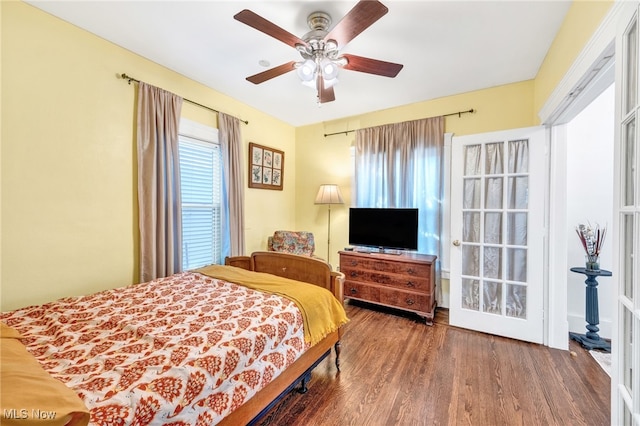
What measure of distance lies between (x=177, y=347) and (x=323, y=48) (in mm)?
2074

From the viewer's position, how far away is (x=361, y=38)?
2148 millimetres

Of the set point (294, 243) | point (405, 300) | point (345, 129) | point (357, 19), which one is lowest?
point (405, 300)

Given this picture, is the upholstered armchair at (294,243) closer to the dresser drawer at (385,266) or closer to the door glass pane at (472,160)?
the dresser drawer at (385,266)

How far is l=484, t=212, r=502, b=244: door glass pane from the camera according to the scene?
274 centimetres

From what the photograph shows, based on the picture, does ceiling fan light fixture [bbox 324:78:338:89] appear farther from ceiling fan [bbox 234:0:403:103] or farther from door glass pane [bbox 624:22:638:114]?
door glass pane [bbox 624:22:638:114]

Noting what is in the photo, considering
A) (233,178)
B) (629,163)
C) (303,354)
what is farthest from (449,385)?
(233,178)

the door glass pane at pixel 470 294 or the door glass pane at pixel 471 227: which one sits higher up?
the door glass pane at pixel 471 227

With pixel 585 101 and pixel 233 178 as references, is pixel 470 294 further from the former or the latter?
pixel 233 178

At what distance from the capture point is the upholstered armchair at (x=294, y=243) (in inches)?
145

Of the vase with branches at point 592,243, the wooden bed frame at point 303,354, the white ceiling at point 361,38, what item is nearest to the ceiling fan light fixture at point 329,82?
the white ceiling at point 361,38

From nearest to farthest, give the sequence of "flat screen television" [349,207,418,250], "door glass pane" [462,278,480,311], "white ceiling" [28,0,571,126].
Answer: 1. "white ceiling" [28,0,571,126]
2. "door glass pane" [462,278,480,311]
3. "flat screen television" [349,207,418,250]

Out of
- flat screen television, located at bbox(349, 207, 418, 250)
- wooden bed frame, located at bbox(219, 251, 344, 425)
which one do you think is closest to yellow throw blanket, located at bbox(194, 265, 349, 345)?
wooden bed frame, located at bbox(219, 251, 344, 425)

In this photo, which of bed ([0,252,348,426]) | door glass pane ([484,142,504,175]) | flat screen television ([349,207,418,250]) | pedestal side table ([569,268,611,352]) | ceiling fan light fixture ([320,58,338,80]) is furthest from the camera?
flat screen television ([349,207,418,250])

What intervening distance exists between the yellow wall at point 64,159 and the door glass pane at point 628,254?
332cm
